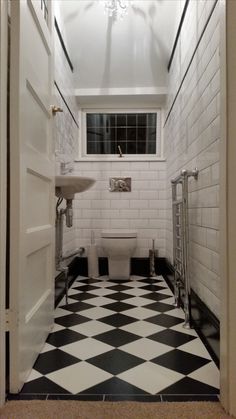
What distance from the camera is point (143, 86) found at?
3.84 meters

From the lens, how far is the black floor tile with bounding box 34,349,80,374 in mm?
1477

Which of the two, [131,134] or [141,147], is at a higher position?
Answer: [131,134]

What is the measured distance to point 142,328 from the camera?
78.4 inches

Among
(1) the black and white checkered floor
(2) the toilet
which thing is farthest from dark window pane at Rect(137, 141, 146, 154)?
(1) the black and white checkered floor

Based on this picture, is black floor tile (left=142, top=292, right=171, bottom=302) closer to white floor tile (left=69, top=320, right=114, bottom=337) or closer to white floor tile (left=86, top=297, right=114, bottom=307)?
white floor tile (left=86, top=297, right=114, bottom=307)

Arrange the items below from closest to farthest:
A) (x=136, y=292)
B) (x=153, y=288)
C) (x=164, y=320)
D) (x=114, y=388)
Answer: (x=114, y=388) → (x=164, y=320) → (x=136, y=292) → (x=153, y=288)

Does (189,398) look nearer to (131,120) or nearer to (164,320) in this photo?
(164,320)

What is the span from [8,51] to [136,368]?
1.41 meters

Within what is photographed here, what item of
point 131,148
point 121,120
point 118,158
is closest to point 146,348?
point 118,158

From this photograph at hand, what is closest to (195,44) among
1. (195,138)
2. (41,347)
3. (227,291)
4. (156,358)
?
(195,138)

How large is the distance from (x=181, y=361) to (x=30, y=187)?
106cm

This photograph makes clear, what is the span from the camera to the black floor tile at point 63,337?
1.77 m

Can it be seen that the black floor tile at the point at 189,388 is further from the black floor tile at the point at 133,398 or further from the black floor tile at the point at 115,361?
the black floor tile at the point at 115,361

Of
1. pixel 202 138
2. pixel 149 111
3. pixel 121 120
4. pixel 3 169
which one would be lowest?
pixel 3 169
